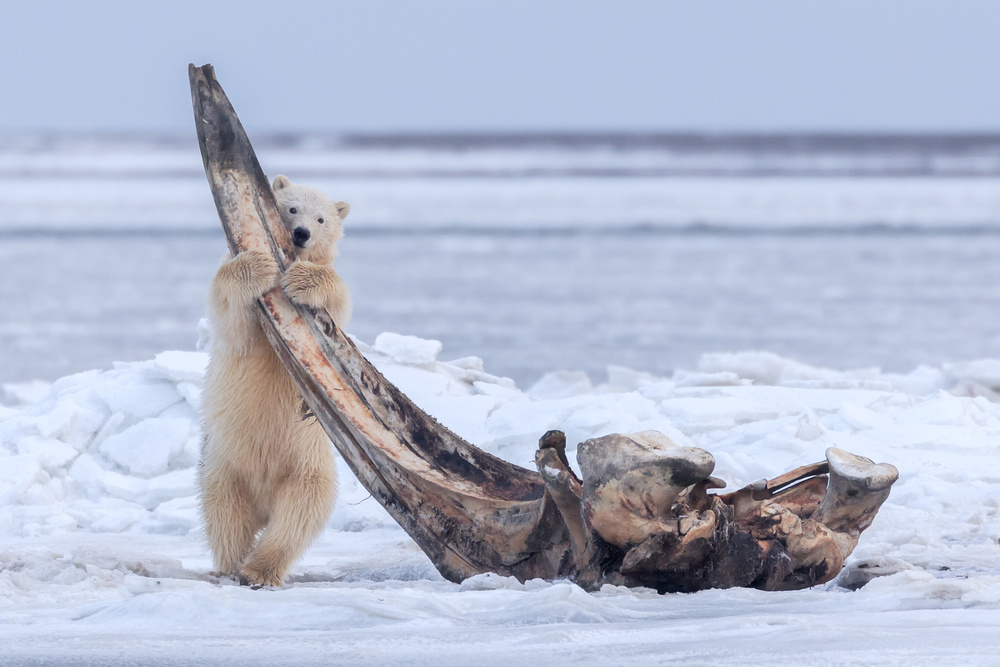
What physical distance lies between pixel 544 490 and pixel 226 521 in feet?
3.73

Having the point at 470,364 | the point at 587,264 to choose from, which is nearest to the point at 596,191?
the point at 587,264

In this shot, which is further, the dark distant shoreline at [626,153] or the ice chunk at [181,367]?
the dark distant shoreline at [626,153]

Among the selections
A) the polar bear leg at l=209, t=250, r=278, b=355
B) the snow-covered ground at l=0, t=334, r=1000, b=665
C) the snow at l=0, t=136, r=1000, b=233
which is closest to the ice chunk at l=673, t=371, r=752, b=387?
the snow-covered ground at l=0, t=334, r=1000, b=665

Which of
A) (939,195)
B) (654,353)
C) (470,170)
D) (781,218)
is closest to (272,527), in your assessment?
(654,353)

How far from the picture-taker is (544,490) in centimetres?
331

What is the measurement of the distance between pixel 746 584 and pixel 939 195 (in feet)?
65.5

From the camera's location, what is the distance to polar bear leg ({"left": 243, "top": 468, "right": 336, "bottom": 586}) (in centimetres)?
355

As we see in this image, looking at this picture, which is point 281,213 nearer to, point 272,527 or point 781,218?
point 272,527

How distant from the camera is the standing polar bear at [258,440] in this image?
11.8 feet

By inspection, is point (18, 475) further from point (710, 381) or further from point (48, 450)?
point (710, 381)

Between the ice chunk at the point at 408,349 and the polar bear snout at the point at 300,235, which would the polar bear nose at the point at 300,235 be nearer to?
the polar bear snout at the point at 300,235

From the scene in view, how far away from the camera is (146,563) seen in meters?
3.67

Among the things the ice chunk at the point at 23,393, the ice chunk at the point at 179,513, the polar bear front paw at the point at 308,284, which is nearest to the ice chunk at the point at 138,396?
the ice chunk at the point at 179,513

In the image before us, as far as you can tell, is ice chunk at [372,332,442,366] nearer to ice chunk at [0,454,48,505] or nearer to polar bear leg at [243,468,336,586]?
ice chunk at [0,454,48,505]
